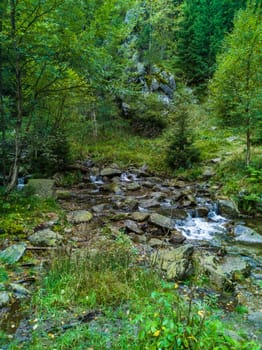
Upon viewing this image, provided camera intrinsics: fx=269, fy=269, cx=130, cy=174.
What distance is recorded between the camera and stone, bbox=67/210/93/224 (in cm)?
677

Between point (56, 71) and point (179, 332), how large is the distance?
5.26 meters

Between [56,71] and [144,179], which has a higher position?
[56,71]

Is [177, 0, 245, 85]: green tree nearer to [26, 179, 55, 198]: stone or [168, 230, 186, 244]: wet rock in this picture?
[26, 179, 55, 198]: stone

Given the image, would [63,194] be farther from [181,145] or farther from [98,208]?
[181,145]

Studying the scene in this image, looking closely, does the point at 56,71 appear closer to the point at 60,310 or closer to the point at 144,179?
the point at 60,310

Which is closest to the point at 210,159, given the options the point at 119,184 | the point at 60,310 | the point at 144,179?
the point at 144,179

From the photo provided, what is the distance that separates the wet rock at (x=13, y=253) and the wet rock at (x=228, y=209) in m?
6.07

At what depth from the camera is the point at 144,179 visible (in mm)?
12062

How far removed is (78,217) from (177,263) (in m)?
3.30

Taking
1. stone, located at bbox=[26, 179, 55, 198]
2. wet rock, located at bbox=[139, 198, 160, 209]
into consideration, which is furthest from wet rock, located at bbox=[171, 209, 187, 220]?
stone, located at bbox=[26, 179, 55, 198]

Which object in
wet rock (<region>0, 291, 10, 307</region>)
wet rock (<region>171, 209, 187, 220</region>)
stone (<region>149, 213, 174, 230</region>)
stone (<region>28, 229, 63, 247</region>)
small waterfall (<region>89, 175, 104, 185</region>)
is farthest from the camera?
small waterfall (<region>89, 175, 104, 185</region>)

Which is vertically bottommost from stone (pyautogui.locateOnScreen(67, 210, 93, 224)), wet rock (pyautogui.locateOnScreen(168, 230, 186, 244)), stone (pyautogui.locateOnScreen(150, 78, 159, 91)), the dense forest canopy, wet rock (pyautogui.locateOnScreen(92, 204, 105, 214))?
wet rock (pyautogui.locateOnScreen(168, 230, 186, 244))

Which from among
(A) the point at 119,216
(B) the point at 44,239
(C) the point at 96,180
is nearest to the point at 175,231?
(A) the point at 119,216

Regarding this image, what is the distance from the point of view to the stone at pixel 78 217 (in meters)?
6.77
